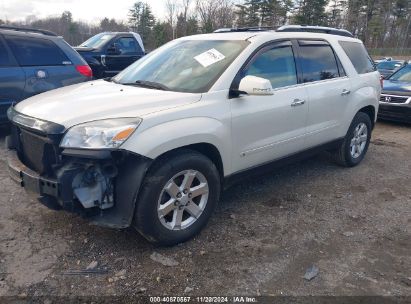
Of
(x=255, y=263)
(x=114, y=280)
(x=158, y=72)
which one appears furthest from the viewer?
(x=158, y=72)

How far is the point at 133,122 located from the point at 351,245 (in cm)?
221

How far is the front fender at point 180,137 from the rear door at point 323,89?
144 centimetres

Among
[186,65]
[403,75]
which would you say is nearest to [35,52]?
[186,65]

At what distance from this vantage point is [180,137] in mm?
3014

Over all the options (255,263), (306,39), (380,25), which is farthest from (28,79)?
(380,25)

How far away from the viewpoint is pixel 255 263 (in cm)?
305

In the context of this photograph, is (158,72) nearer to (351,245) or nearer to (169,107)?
(169,107)

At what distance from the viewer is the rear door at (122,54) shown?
1084cm

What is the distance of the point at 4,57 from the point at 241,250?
191 inches

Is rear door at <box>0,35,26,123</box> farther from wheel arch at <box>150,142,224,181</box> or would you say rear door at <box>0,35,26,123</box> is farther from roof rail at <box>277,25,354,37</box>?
roof rail at <box>277,25,354,37</box>

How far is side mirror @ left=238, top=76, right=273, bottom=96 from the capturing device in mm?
3287

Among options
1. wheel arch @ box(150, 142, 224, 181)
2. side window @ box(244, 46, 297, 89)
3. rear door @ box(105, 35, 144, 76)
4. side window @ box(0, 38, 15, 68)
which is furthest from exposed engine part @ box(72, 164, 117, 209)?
rear door @ box(105, 35, 144, 76)

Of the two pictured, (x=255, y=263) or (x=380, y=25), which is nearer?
(x=255, y=263)

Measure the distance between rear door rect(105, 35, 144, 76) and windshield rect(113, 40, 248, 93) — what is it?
22.7 ft
